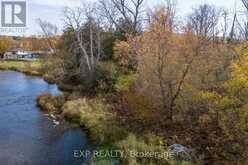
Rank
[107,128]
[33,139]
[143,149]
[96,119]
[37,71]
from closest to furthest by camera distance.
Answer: [143,149]
[33,139]
[107,128]
[96,119]
[37,71]

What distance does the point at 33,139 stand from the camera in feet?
40.4

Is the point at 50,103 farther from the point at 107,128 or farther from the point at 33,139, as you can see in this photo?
the point at 107,128

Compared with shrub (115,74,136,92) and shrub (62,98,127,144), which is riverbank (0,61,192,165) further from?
shrub (115,74,136,92)

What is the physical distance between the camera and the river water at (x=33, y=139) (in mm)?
10211

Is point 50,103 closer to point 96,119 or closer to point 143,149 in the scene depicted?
point 96,119

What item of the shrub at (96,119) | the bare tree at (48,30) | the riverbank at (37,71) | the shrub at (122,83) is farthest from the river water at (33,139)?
the bare tree at (48,30)

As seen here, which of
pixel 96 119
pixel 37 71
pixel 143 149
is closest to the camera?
pixel 143 149

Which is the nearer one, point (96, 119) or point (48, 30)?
point (96, 119)

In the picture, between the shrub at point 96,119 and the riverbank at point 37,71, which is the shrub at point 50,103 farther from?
the riverbank at point 37,71

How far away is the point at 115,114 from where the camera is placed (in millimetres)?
14531

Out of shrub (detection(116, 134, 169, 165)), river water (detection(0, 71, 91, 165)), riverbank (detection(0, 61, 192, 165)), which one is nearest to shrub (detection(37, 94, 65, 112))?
riverbank (detection(0, 61, 192, 165))

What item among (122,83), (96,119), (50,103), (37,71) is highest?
(37,71)

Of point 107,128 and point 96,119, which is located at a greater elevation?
point 96,119

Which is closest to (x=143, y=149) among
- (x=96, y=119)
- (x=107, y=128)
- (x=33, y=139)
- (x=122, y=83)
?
(x=107, y=128)
